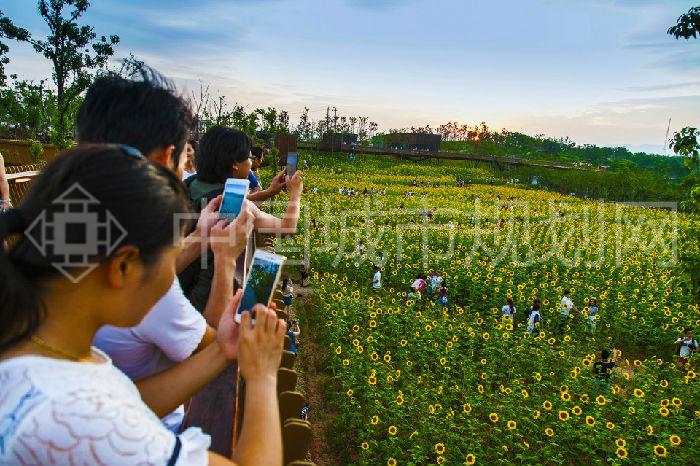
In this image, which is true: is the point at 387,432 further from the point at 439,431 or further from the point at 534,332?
the point at 534,332

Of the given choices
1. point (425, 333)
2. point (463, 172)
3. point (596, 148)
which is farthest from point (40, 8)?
point (596, 148)

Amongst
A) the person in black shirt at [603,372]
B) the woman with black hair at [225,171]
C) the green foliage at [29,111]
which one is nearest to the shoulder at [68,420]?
the woman with black hair at [225,171]

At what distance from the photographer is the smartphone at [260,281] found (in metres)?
1.46

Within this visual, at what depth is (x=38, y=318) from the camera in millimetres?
905

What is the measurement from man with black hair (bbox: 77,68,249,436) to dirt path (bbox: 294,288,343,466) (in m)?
3.67

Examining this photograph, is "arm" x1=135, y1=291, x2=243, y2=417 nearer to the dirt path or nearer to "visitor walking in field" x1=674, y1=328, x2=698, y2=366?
the dirt path

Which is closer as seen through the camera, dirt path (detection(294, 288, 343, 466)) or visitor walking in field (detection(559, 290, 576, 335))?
dirt path (detection(294, 288, 343, 466))

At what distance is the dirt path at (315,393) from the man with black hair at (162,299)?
12.0ft

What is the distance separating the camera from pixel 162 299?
1.41 meters

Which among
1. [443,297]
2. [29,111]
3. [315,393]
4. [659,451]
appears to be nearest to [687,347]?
[659,451]

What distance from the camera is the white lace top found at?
2.58 ft

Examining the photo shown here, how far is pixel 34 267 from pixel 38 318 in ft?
0.33

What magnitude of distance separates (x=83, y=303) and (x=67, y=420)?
0.26 metres

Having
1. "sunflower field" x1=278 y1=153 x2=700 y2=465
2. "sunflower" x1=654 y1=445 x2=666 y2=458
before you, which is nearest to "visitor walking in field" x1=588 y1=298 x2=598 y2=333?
"sunflower field" x1=278 y1=153 x2=700 y2=465
